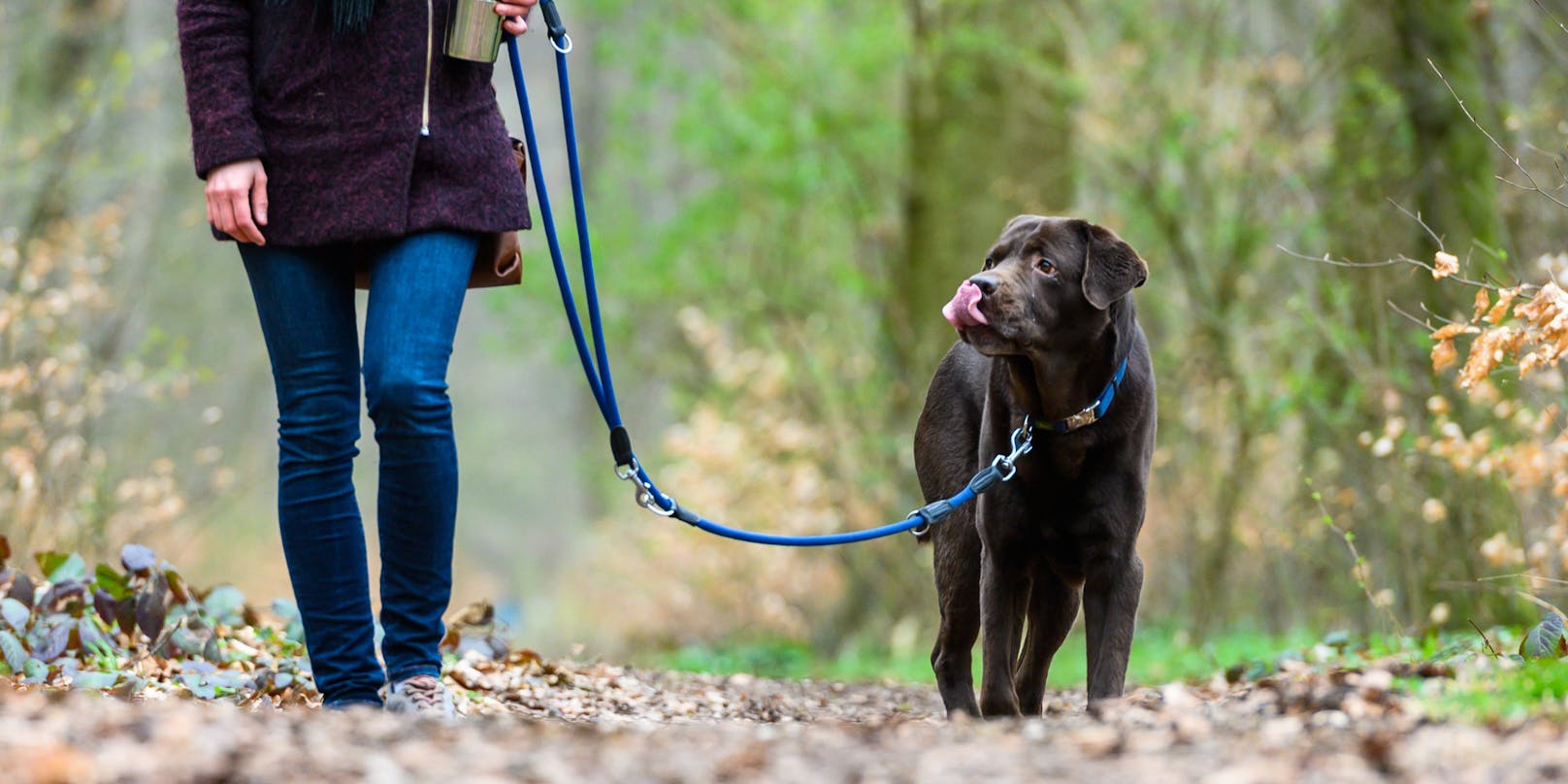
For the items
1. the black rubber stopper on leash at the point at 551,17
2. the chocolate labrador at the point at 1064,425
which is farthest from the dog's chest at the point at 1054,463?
the black rubber stopper on leash at the point at 551,17

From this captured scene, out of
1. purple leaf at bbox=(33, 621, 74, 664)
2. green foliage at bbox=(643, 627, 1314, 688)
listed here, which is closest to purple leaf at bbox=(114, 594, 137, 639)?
purple leaf at bbox=(33, 621, 74, 664)

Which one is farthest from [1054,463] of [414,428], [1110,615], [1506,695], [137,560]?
[137,560]

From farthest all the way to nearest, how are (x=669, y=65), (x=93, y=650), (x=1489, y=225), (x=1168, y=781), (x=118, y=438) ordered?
(x=669, y=65)
(x=118, y=438)
(x=1489, y=225)
(x=93, y=650)
(x=1168, y=781)

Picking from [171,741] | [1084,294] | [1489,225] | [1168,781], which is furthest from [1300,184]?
[171,741]

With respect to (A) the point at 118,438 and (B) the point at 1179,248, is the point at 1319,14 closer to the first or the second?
(B) the point at 1179,248

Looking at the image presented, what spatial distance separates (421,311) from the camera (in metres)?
3.49

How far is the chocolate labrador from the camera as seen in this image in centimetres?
393

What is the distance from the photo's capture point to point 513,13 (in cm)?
372

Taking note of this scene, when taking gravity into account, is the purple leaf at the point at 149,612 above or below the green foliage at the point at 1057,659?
above

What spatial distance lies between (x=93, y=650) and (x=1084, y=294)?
299cm

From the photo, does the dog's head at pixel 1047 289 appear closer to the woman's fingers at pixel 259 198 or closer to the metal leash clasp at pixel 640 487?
the metal leash clasp at pixel 640 487

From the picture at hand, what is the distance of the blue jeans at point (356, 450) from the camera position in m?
3.49

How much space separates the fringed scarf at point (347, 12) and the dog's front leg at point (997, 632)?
6.67ft

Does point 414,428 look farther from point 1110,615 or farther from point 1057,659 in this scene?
point 1057,659
